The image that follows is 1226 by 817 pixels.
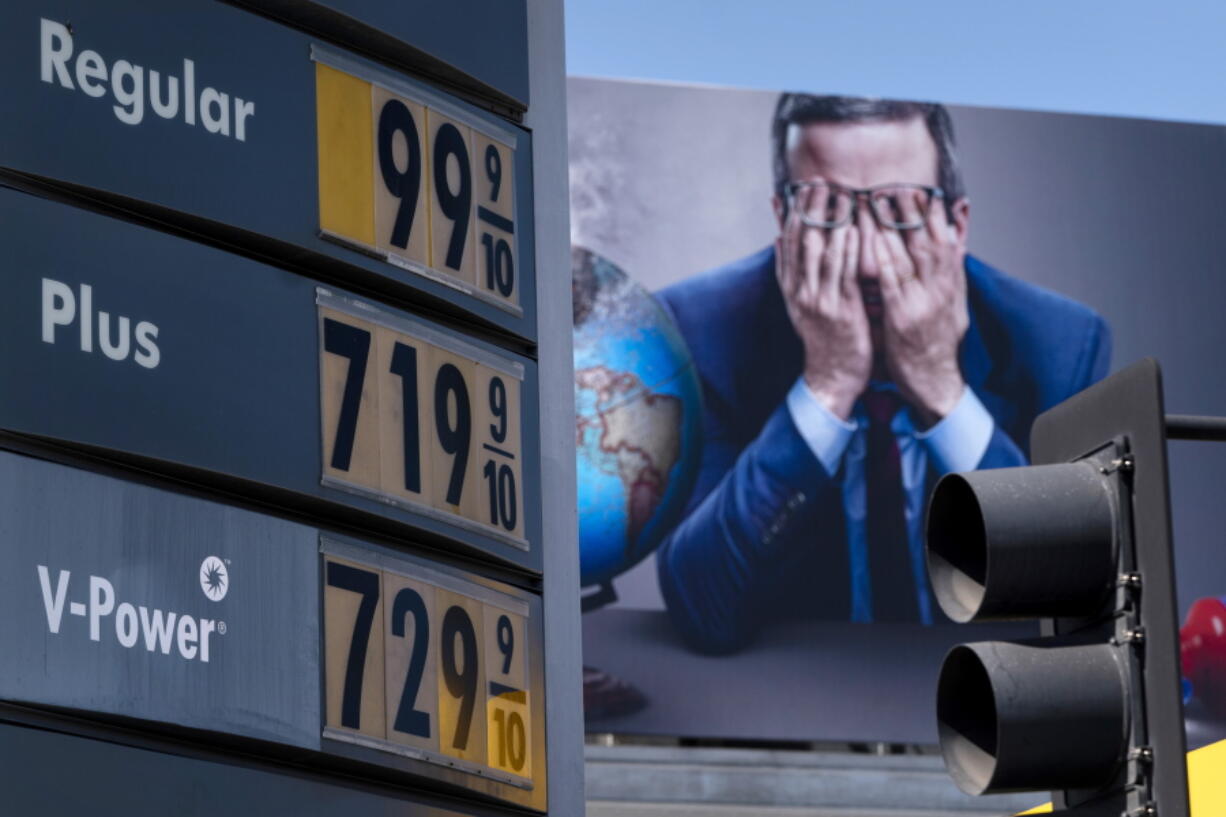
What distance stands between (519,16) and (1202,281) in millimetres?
28703

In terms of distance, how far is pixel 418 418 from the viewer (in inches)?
259

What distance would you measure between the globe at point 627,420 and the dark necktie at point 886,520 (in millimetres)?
2796

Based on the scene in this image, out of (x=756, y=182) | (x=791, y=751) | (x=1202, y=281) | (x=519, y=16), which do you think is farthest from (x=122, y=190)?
(x=1202, y=281)

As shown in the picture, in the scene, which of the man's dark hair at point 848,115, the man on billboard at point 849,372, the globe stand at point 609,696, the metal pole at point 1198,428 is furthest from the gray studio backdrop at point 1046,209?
Result: the metal pole at point 1198,428

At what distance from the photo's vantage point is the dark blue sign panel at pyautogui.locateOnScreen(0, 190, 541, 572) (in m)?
5.50

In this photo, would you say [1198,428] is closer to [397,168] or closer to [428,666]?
[428,666]

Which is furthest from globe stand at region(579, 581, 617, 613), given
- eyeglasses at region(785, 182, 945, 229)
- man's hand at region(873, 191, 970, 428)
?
eyeglasses at region(785, 182, 945, 229)

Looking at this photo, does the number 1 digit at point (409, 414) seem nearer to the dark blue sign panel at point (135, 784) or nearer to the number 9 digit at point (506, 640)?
the number 9 digit at point (506, 640)

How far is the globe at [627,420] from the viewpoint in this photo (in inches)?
1219

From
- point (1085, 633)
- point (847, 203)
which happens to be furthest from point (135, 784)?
point (847, 203)

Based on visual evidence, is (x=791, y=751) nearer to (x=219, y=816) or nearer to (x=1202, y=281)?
(x=1202, y=281)

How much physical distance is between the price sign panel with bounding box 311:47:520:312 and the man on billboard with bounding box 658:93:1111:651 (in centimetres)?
2349

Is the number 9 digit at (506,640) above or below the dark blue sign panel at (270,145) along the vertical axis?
below

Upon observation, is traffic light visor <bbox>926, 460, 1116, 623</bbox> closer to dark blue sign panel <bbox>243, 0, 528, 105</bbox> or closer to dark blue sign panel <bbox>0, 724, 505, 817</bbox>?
dark blue sign panel <bbox>0, 724, 505, 817</bbox>
